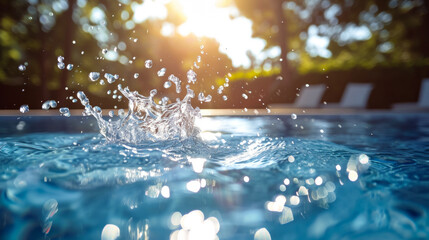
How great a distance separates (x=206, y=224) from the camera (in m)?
1.92

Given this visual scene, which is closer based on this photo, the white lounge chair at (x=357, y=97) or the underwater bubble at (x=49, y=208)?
the underwater bubble at (x=49, y=208)

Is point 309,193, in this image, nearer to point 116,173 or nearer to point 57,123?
point 116,173

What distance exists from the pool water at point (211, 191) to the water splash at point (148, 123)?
0.91 feet

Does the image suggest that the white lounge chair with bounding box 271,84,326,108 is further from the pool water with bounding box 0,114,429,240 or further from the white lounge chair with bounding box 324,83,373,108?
the pool water with bounding box 0,114,429,240

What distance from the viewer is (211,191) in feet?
8.09

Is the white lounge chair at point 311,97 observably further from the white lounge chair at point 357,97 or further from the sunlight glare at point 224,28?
the sunlight glare at point 224,28

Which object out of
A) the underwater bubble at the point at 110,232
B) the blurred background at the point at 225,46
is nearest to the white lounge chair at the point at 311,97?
the blurred background at the point at 225,46

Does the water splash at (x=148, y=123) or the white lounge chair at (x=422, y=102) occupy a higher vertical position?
the white lounge chair at (x=422, y=102)

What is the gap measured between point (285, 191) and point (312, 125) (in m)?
5.25

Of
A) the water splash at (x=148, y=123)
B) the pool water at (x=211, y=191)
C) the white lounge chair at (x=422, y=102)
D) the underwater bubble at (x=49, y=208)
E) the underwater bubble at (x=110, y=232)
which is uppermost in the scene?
the white lounge chair at (x=422, y=102)

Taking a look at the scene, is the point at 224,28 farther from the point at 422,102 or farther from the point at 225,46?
the point at 422,102

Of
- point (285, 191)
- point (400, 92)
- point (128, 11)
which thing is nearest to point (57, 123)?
point (285, 191)

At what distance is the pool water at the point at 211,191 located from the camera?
72.0 inches

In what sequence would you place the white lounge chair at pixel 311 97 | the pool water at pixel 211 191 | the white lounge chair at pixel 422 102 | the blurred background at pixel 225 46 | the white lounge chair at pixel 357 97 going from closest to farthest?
1. the pool water at pixel 211 191
2. the white lounge chair at pixel 422 102
3. the white lounge chair at pixel 357 97
4. the white lounge chair at pixel 311 97
5. the blurred background at pixel 225 46
